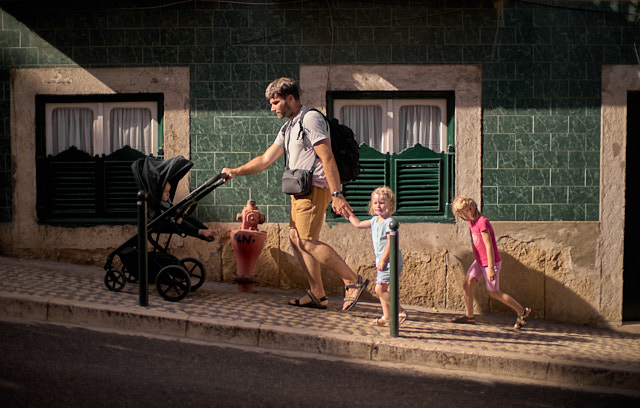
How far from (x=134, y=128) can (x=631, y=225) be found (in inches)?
253

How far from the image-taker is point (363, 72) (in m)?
7.97

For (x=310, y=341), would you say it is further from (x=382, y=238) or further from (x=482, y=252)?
(x=482, y=252)

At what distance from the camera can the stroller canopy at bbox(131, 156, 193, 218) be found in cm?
660

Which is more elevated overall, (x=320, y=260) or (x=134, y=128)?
(x=134, y=128)

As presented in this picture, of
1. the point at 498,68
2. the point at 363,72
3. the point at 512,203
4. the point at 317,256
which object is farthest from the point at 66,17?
the point at 512,203

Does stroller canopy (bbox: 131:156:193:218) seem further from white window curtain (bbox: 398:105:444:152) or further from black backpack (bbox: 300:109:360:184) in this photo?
white window curtain (bbox: 398:105:444:152)

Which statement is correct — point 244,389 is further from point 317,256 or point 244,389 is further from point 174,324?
point 317,256

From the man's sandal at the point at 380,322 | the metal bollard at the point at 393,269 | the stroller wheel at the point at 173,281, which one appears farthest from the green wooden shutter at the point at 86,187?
the metal bollard at the point at 393,269

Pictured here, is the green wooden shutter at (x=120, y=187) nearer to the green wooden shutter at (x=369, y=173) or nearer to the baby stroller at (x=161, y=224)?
the baby stroller at (x=161, y=224)

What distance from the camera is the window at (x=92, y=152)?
27.1ft

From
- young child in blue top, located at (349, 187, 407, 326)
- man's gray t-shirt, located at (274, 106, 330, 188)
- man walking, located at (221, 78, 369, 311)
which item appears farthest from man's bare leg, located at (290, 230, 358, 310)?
man's gray t-shirt, located at (274, 106, 330, 188)

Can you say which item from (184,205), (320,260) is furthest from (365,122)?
(184,205)

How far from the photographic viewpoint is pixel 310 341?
17.9ft

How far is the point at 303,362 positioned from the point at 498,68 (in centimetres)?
472
